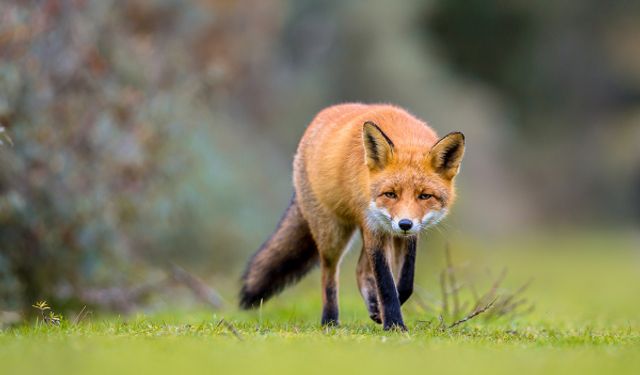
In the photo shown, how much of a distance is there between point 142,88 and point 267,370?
8.87 m

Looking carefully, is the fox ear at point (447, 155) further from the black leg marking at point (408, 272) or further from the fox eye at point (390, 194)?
the black leg marking at point (408, 272)

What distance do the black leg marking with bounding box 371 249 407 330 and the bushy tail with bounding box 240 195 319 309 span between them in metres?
1.42

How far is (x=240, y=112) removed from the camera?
20328 millimetres

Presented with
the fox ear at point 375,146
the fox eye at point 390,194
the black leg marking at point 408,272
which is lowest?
the black leg marking at point 408,272

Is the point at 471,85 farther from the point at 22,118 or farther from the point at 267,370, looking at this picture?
the point at 267,370

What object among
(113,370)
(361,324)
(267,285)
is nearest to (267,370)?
(113,370)

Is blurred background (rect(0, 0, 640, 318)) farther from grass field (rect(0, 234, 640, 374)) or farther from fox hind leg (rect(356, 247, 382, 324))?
grass field (rect(0, 234, 640, 374))

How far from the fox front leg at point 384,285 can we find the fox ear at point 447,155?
0.72 m

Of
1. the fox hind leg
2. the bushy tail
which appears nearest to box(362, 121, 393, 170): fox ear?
the fox hind leg

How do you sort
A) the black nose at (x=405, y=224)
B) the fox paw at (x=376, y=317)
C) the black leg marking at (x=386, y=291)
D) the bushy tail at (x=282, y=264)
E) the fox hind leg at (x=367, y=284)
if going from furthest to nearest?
the bushy tail at (x=282, y=264), the fox hind leg at (x=367, y=284), the fox paw at (x=376, y=317), the black leg marking at (x=386, y=291), the black nose at (x=405, y=224)

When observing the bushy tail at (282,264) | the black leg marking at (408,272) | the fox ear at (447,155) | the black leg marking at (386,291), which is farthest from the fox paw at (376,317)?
the fox ear at (447,155)

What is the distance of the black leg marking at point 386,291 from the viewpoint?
762 cm

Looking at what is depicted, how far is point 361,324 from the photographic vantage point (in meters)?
8.37

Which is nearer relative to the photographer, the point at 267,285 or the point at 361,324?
the point at 361,324
